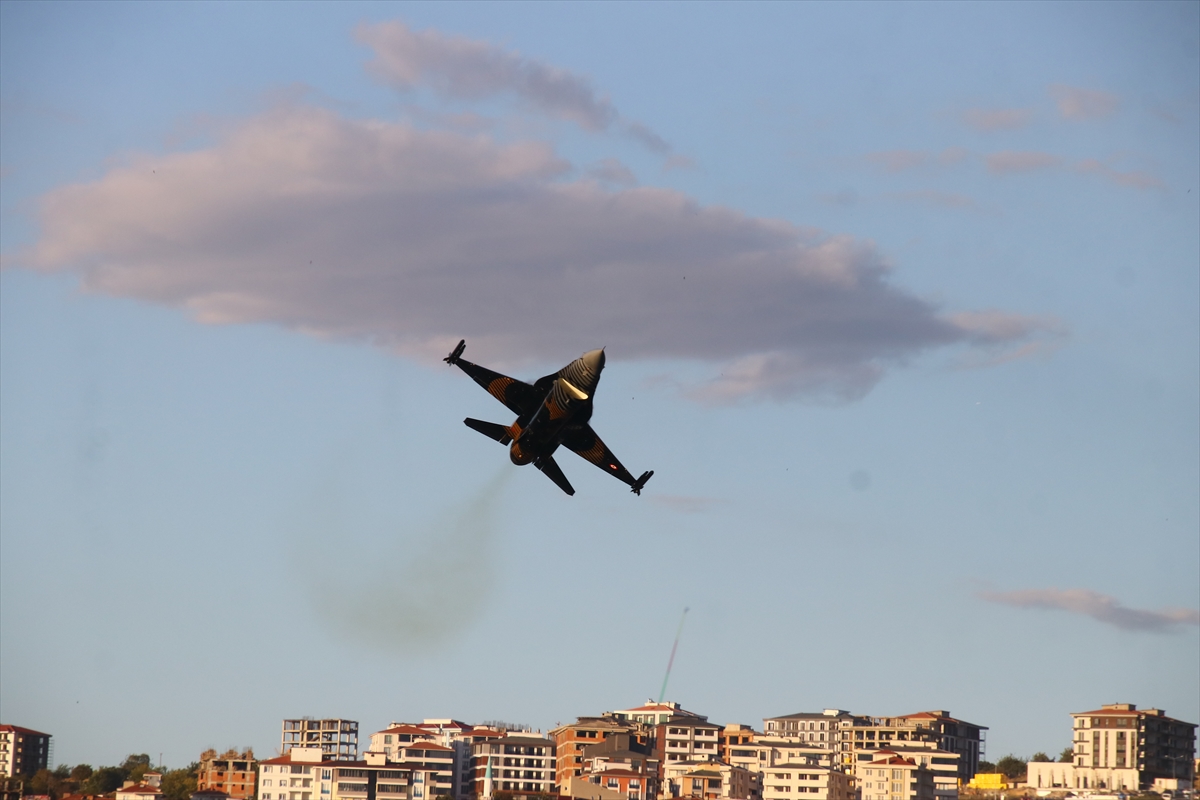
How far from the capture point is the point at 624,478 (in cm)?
8575

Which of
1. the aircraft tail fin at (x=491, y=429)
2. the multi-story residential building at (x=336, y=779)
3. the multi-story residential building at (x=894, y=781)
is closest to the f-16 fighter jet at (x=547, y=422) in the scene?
the aircraft tail fin at (x=491, y=429)

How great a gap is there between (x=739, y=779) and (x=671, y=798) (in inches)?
347

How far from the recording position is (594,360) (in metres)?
75.1

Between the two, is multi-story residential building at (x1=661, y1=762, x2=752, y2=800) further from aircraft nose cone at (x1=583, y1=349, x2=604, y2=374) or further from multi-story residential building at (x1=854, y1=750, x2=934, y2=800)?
aircraft nose cone at (x1=583, y1=349, x2=604, y2=374)

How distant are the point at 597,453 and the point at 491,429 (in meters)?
5.90

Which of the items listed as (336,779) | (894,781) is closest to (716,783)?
(894,781)

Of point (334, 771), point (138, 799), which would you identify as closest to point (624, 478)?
point (334, 771)

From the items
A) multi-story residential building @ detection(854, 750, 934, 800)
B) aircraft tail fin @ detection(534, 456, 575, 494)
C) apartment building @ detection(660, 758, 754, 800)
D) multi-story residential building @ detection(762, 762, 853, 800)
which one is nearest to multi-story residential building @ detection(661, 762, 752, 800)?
apartment building @ detection(660, 758, 754, 800)

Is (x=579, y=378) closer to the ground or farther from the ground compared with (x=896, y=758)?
farther from the ground

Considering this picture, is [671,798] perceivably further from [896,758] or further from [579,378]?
[579,378]

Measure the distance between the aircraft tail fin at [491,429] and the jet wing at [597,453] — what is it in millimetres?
3330

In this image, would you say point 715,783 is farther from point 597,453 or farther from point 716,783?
point 597,453

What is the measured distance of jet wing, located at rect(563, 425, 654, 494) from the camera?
84.1 m

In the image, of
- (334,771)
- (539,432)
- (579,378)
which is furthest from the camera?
(334,771)
